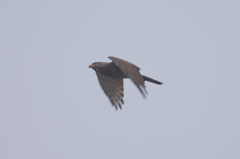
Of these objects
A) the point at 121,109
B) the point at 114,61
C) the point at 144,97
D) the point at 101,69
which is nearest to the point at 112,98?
the point at 121,109

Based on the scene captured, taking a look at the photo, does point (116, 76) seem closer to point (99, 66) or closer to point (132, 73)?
point (99, 66)

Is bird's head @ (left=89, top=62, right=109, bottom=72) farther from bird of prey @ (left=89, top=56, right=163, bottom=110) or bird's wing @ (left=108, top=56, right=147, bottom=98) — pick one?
bird's wing @ (left=108, top=56, right=147, bottom=98)

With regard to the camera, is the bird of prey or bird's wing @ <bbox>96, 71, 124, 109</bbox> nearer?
the bird of prey

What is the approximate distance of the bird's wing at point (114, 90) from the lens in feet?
36.9

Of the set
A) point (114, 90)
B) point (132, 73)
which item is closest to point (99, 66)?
point (114, 90)

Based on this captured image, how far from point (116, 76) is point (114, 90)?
2.72 ft

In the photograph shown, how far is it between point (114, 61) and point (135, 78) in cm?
84

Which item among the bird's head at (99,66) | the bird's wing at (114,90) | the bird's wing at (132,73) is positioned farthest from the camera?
the bird's wing at (114,90)

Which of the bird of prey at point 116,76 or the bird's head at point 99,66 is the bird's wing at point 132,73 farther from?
the bird's head at point 99,66

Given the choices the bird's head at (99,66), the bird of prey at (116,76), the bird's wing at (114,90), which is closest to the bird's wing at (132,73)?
the bird of prey at (116,76)

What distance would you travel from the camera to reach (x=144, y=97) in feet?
Result: 26.9

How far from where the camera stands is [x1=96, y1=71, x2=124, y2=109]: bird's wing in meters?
11.3

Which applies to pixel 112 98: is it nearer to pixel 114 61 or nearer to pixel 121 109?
pixel 121 109

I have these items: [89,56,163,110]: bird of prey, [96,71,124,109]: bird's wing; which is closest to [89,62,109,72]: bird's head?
[89,56,163,110]: bird of prey
